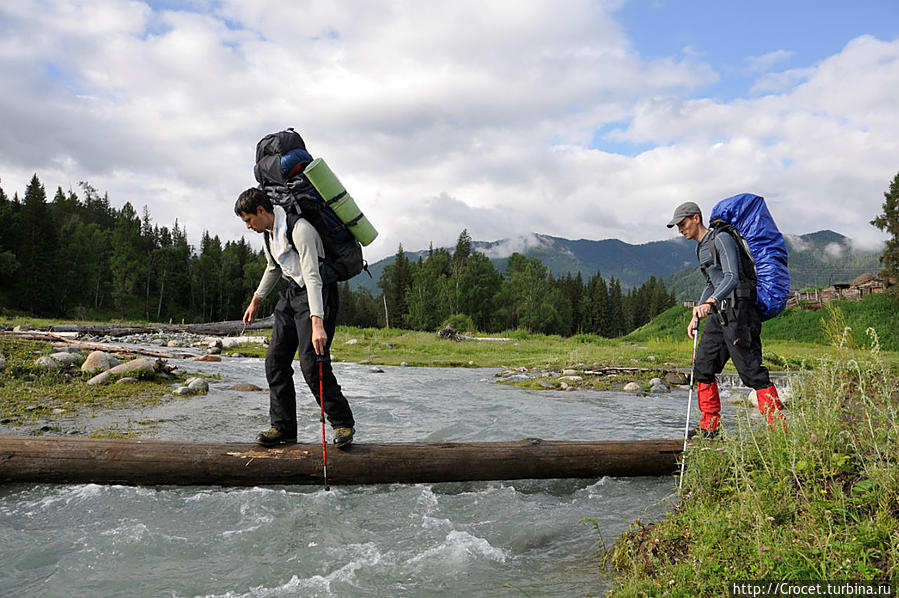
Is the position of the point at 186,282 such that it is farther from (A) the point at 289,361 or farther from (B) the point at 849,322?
(A) the point at 289,361

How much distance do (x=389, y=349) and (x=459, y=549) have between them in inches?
1128

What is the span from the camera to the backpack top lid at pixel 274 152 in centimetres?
619

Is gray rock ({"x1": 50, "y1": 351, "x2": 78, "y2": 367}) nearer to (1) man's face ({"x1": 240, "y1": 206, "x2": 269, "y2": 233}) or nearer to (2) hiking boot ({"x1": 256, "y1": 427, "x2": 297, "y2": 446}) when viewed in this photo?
(2) hiking boot ({"x1": 256, "y1": 427, "x2": 297, "y2": 446})

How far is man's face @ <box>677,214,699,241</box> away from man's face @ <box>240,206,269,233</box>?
18.2ft

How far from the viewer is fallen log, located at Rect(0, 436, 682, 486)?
19.9 feet

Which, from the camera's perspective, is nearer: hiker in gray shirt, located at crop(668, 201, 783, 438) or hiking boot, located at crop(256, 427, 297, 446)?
hiking boot, located at crop(256, 427, 297, 446)

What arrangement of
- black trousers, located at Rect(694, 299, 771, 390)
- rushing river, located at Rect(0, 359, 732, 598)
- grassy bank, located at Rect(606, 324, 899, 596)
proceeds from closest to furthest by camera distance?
grassy bank, located at Rect(606, 324, 899, 596)
rushing river, located at Rect(0, 359, 732, 598)
black trousers, located at Rect(694, 299, 771, 390)

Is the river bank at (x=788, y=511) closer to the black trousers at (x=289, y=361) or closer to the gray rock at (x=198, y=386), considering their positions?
the black trousers at (x=289, y=361)

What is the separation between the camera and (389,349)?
3322 cm

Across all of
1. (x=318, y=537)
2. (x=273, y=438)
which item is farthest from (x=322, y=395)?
(x=318, y=537)

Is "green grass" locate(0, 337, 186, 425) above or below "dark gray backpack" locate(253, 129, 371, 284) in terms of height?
below

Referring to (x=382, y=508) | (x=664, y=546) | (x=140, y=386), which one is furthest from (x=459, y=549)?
(x=140, y=386)

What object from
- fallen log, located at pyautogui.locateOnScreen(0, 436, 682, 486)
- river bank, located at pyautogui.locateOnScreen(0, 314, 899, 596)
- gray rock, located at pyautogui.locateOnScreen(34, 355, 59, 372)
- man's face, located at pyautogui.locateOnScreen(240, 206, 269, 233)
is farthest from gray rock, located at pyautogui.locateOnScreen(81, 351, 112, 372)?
river bank, located at pyautogui.locateOnScreen(0, 314, 899, 596)

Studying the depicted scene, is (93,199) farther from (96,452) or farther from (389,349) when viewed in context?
(96,452)
